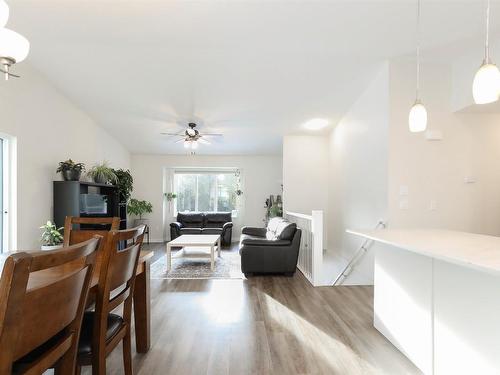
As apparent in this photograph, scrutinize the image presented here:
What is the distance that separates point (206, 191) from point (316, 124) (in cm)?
386

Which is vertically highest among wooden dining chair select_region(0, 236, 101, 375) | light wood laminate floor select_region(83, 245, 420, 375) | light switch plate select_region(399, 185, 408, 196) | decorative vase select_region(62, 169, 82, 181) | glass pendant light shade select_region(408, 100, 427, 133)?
glass pendant light shade select_region(408, 100, 427, 133)

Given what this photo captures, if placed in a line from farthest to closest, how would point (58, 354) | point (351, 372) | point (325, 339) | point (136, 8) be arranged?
1. point (136, 8)
2. point (325, 339)
3. point (351, 372)
4. point (58, 354)

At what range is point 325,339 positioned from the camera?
2.40 m

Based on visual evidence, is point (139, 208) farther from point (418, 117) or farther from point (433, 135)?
point (418, 117)

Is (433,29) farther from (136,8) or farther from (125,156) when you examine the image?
(125,156)

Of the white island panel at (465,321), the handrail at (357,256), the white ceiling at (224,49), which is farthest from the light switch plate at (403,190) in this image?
the white island panel at (465,321)

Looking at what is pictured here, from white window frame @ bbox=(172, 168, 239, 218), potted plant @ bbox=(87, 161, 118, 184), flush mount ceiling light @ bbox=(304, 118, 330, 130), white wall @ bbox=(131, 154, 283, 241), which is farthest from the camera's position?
white window frame @ bbox=(172, 168, 239, 218)

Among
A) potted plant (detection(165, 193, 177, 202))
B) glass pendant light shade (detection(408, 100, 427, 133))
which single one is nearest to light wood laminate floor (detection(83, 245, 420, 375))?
glass pendant light shade (detection(408, 100, 427, 133))

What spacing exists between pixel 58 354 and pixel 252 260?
3.28m

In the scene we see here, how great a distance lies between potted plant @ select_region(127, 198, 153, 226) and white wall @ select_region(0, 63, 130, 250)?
93.6 inches

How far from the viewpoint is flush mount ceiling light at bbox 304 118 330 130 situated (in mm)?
5474

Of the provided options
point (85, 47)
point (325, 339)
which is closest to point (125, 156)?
point (85, 47)

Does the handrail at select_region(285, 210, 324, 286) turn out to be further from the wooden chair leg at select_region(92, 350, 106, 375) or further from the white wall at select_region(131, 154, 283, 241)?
the white wall at select_region(131, 154, 283, 241)

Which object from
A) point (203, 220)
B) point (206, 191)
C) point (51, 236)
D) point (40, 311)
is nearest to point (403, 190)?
point (40, 311)
